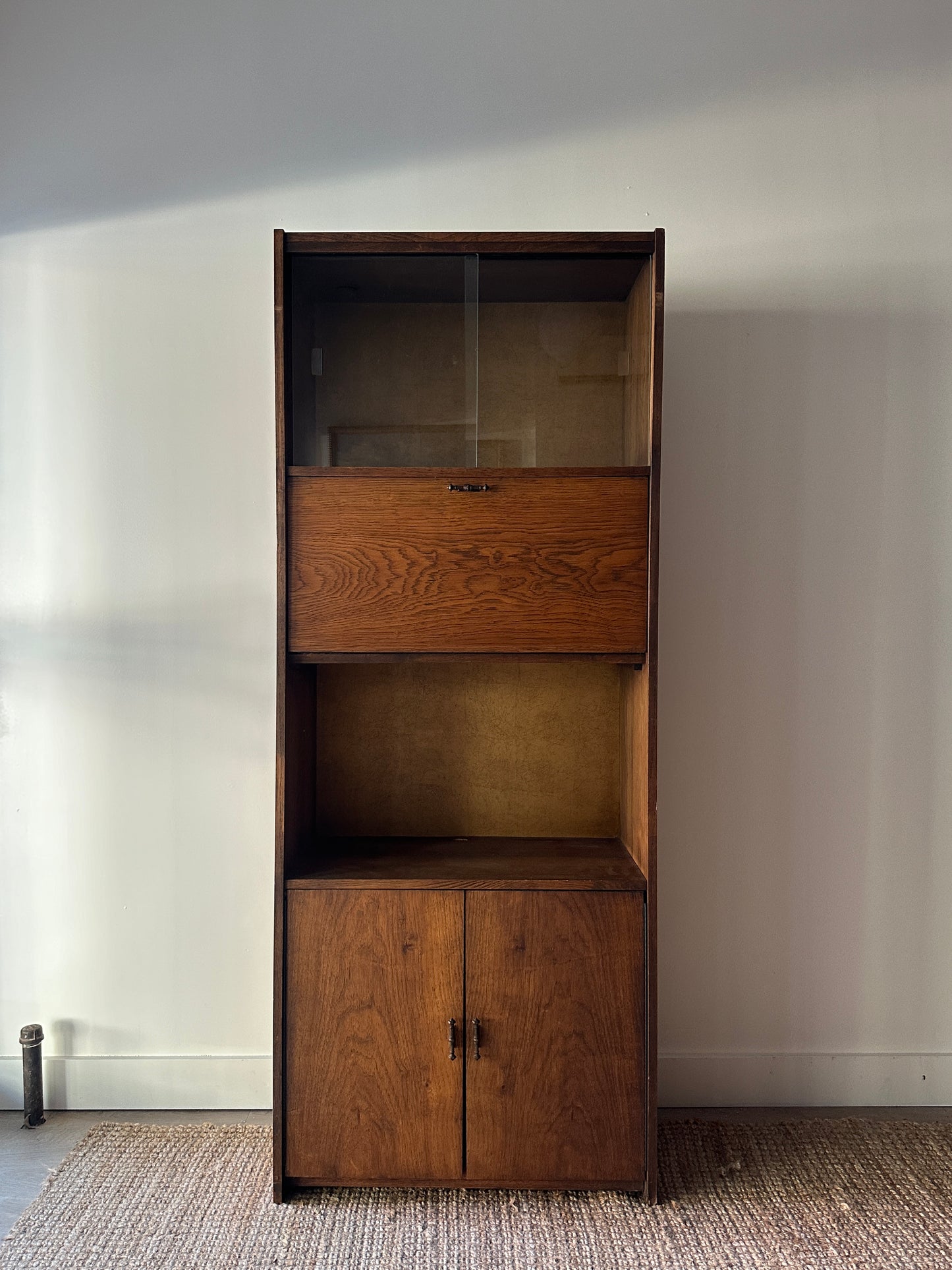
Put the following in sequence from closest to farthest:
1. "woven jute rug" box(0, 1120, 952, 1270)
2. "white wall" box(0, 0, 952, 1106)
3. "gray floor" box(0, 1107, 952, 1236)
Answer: "woven jute rug" box(0, 1120, 952, 1270)
"gray floor" box(0, 1107, 952, 1236)
"white wall" box(0, 0, 952, 1106)

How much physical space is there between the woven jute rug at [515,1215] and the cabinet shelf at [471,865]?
25.4 inches

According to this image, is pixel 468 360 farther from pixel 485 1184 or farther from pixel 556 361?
pixel 485 1184

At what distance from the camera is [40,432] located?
2.13 metres

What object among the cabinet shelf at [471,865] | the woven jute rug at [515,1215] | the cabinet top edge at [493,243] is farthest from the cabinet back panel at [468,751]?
the cabinet top edge at [493,243]

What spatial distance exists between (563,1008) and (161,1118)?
1.06m

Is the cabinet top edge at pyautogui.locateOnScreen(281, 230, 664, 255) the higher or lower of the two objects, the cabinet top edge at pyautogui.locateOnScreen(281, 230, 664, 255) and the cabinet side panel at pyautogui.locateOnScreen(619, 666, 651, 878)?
the higher

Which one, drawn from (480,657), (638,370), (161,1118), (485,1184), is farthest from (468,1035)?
(638,370)

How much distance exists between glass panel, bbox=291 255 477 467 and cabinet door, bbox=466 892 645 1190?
91cm

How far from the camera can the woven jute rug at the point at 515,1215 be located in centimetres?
165

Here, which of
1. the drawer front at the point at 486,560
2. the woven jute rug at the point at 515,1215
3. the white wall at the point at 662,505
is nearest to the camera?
the woven jute rug at the point at 515,1215

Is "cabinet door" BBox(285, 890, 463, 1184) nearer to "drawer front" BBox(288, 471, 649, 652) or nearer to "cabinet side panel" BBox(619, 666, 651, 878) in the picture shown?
"cabinet side panel" BBox(619, 666, 651, 878)

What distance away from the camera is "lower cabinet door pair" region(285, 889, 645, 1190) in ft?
5.78

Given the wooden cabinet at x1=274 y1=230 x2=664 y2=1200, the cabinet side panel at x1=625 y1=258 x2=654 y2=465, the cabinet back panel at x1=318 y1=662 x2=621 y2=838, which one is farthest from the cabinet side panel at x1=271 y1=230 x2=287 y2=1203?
the cabinet side panel at x1=625 y1=258 x2=654 y2=465

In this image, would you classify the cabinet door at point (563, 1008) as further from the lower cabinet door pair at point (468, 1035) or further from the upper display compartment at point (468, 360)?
the upper display compartment at point (468, 360)
